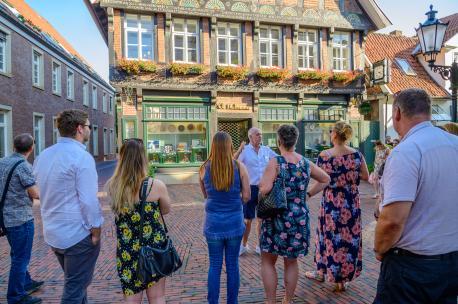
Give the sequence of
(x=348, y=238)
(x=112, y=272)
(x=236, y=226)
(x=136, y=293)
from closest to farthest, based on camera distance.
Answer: (x=136, y=293) < (x=236, y=226) < (x=348, y=238) < (x=112, y=272)

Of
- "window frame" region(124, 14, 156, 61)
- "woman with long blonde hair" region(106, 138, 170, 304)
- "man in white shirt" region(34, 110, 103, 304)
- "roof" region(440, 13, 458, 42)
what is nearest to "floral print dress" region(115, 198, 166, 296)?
"woman with long blonde hair" region(106, 138, 170, 304)

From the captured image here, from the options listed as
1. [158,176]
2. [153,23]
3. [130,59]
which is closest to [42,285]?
[158,176]

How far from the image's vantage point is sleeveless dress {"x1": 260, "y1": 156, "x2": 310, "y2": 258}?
3.43 m

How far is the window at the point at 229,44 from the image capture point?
15.1 m

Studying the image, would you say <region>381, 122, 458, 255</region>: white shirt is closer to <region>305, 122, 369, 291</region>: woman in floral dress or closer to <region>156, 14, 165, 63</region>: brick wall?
<region>305, 122, 369, 291</region>: woman in floral dress

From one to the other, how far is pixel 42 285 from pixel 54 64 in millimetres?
18590

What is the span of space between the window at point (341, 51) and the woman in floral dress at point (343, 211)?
1364cm

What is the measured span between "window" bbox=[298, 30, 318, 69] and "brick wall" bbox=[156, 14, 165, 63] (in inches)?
238

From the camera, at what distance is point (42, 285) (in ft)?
14.4

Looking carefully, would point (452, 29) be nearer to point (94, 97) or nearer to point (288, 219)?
point (288, 219)

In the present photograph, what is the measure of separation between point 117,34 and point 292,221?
1231 centimetres

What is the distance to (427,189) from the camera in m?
1.99

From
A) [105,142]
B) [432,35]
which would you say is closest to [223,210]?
[432,35]

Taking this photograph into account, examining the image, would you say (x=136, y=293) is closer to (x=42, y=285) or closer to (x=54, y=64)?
(x=42, y=285)
